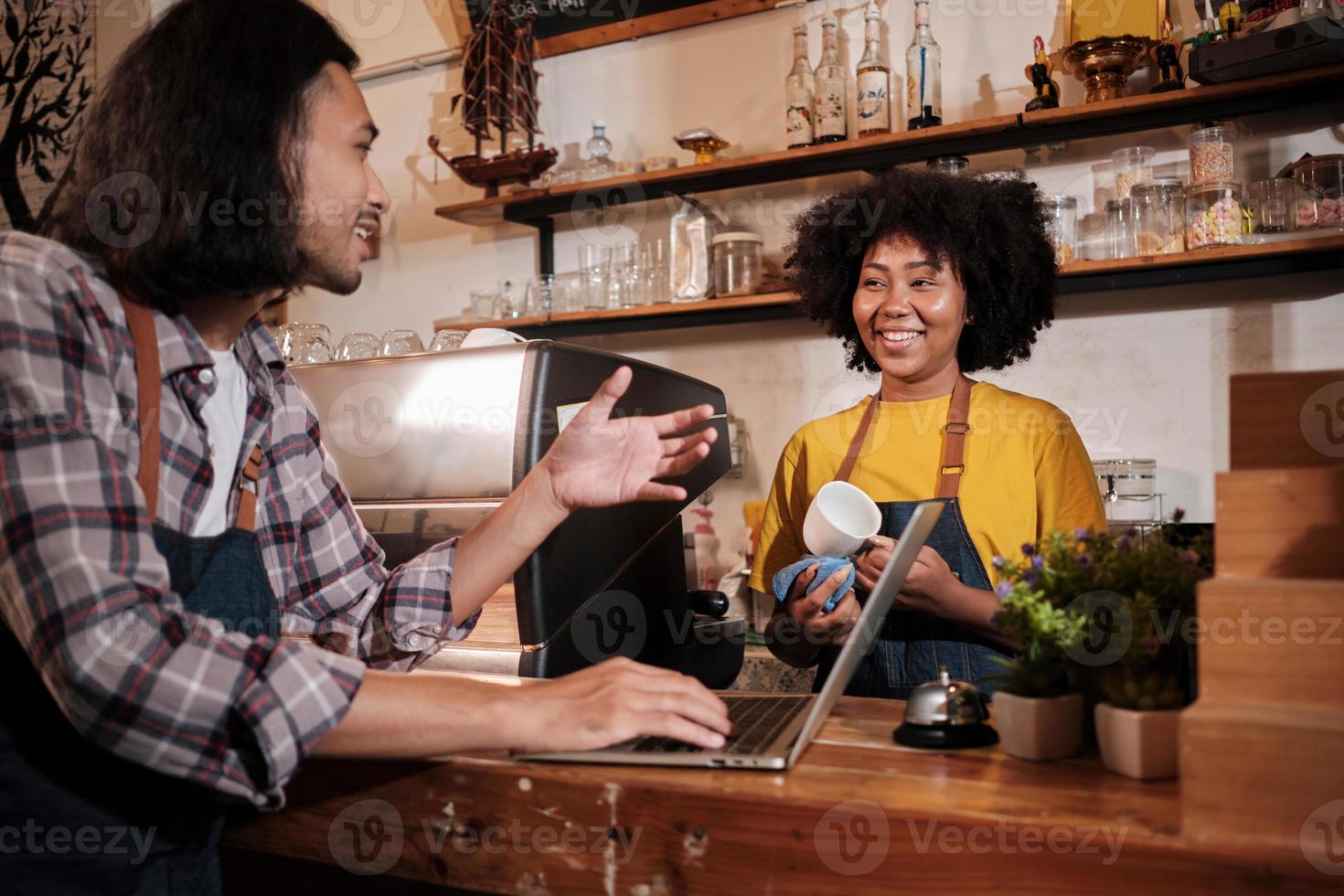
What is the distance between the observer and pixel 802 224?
105 inches

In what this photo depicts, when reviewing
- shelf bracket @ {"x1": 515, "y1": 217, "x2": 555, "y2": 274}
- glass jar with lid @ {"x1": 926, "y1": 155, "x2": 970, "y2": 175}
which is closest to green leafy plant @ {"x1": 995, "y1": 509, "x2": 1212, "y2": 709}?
glass jar with lid @ {"x1": 926, "y1": 155, "x2": 970, "y2": 175}

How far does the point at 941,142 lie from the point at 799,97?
464mm

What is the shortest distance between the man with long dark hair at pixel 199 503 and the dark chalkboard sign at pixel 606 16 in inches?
97.9

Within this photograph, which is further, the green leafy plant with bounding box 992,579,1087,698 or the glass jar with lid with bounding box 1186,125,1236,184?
the glass jar with lid with bounding box 1186,125,1236,184

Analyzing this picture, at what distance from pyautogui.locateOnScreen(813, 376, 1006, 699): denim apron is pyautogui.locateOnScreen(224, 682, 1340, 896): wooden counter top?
31.5 inches

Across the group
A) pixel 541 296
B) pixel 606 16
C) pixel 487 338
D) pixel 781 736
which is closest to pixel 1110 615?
A: pixel 781 736

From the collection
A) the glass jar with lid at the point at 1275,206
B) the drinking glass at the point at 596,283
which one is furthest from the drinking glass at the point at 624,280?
the glass jar with lid at the point at 1275,206

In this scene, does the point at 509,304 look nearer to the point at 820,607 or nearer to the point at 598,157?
the point at 598,157

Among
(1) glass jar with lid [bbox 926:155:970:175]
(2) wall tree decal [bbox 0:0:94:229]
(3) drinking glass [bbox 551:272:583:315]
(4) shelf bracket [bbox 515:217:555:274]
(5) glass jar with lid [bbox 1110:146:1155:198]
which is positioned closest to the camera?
(5) glass jar with lid [bbox 1110:146:1155:198]

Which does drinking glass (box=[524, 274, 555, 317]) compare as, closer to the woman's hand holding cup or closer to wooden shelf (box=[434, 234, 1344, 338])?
wooden shelf (box=[434, 234, 1344, 338])

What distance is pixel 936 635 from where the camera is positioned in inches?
75.9

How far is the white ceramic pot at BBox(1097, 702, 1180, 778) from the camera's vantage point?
0.91m

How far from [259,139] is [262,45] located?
118 millimetres

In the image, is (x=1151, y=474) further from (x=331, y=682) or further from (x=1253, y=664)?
(x=331, y=682)
